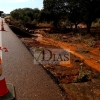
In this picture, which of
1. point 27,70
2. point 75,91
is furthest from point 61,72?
point 75,91

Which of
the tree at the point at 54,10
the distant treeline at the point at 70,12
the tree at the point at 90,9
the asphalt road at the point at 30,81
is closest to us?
the asphalt road at the point at 30,81

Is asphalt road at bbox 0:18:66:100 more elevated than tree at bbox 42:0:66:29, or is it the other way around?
tree at bbox 42:0:66:29

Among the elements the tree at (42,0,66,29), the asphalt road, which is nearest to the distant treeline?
the tree at (42,0,66,29)

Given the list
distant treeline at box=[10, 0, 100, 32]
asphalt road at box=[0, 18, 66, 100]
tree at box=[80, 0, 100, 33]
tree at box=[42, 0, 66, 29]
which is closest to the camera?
asphalt road at box=[0, 18, 66, 100]

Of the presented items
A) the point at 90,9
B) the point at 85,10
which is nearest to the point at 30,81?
the point at 90,9

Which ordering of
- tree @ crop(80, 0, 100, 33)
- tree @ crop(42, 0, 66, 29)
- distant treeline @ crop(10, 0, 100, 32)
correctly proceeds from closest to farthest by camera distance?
tree @ crop(80, 0, 100, 33)
distant treeline @ crop(10, 0, 100, 32)
tree @ crop(42, 0, 66, 29)

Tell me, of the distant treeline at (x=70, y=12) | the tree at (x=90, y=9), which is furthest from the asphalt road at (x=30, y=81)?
the distant treeline at (x=70, y=12)

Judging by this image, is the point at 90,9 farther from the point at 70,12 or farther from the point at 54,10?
the point at 54,10

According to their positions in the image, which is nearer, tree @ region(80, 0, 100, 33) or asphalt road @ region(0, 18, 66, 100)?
asphalt road @ region(0, 18, 66, 100)

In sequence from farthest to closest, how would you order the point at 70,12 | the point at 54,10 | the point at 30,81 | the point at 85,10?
1. the point at 54,10
2. the point at 70,12
3. the point at 85,10
4. the point at 30,81

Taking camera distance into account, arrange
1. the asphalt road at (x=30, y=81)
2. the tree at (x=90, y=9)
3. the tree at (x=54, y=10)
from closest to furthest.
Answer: the asphalt road at (x=30, y=81)
the tree at (x=90, y=9)
the tree at (x=54, y=10)

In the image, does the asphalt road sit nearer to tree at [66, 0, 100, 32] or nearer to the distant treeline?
tree at [66, 0, 100, 32]

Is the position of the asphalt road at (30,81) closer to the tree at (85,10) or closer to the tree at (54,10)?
the tree at (85,10)

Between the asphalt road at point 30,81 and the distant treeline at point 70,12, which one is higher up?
the distant treeline at point 70,12
